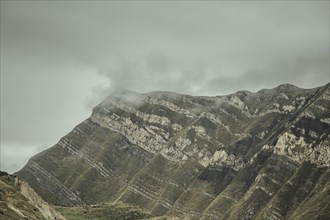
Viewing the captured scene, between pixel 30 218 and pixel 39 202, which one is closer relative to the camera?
pixel 30 218

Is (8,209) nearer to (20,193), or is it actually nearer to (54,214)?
(20,193)

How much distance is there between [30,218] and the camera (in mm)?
135750

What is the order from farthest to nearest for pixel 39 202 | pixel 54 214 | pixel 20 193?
pixel 54 214
pixel 39 202
pixel 20 193

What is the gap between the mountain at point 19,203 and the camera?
13012 cm

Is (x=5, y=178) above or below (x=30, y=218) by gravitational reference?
above

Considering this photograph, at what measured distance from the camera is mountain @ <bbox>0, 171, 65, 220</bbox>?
130 meters

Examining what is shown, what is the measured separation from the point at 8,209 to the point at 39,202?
3741cm

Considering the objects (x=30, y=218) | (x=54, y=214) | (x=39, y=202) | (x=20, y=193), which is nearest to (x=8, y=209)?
(x=30, y=218)

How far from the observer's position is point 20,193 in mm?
156750

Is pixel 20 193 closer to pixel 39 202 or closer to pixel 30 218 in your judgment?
pixel 39 202

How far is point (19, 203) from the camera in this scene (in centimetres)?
14512

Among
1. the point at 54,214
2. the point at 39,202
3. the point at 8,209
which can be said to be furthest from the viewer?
the point at 54,214

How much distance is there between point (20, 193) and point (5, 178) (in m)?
10.5

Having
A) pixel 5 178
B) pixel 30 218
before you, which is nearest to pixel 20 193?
pixel 5 178
